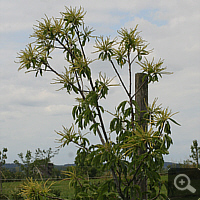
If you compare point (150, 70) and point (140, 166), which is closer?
point (140, 166)

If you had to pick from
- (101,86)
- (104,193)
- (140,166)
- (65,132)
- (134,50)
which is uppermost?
(134,50)

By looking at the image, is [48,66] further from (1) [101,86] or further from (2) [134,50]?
(2) [134,50]

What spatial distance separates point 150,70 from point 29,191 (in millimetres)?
1678

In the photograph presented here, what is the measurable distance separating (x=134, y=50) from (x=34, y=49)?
3.54ft

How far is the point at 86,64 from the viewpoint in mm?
2953

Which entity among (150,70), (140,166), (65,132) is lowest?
(140,166)

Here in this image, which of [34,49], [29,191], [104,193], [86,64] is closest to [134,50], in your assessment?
[86,64]

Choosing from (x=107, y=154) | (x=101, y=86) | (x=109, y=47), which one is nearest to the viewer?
(x=107, y=154)

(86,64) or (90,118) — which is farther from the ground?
(86,64)

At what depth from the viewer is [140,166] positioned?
8.73 feet

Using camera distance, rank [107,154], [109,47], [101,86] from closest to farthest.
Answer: [107,154], [101,86], [109,47]

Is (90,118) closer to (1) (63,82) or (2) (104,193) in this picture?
(1) (63,82)

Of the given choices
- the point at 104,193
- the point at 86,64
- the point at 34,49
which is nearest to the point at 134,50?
the point at 86,64

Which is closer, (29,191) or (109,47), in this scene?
(29,191)
